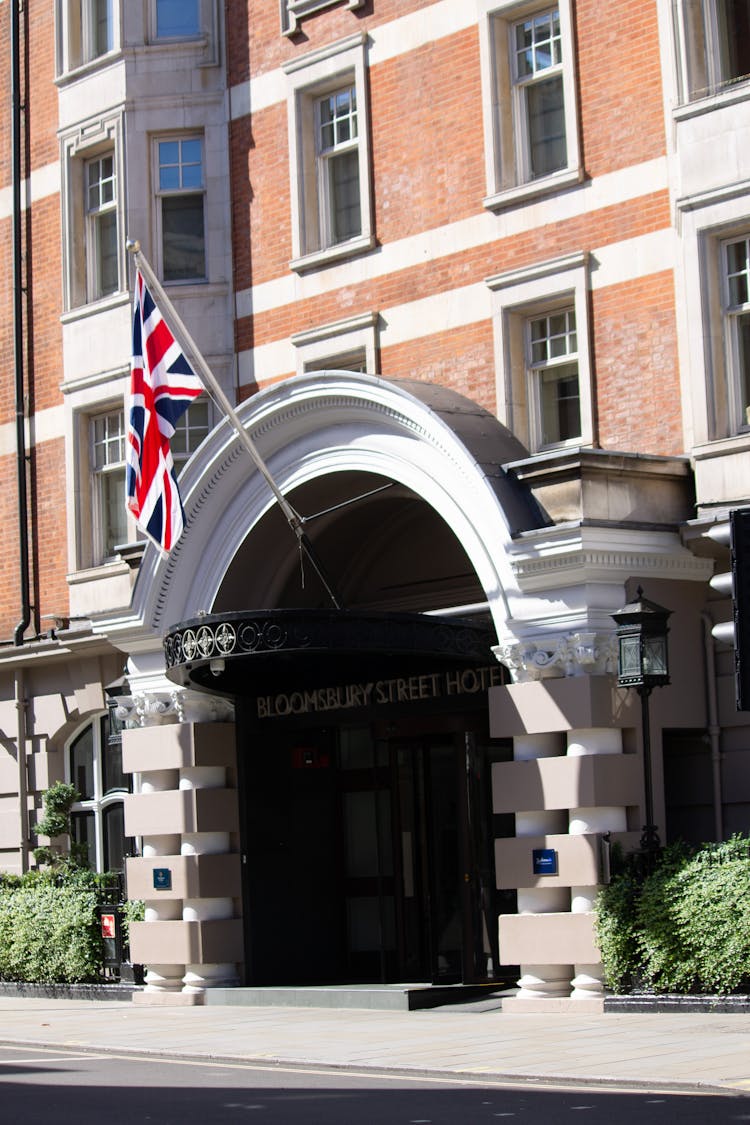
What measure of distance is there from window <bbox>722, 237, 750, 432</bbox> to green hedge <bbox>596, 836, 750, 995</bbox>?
12.9ft

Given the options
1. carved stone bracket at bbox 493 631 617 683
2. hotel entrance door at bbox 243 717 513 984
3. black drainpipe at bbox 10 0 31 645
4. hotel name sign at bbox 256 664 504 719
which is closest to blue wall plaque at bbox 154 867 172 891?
hotel entrance door at bbox 243 717 513 984

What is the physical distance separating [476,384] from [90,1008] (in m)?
7.72

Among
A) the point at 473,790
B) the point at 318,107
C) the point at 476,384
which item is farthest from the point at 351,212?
the point at 473,790

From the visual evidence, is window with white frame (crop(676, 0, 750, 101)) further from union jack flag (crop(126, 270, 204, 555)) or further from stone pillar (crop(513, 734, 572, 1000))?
stone pillar (crop(513, 734, 572, 1000))

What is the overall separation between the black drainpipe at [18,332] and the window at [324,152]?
5.18 meters

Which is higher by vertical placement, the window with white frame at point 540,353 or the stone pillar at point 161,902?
the window with white frame at point 540,353

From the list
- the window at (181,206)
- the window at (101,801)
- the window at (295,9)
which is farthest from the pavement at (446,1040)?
the window at (295,9)

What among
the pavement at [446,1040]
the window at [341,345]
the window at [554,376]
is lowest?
the pavement at [446,1040]

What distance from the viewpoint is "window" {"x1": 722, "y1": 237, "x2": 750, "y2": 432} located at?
17750 mm

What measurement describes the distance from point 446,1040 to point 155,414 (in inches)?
282

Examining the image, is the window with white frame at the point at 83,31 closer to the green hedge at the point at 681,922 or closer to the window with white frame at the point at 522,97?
the window with white frame at the point at 522,97

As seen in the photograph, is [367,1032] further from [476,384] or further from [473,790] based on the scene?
[476,384]

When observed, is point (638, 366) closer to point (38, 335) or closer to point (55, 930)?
point (55, 930)

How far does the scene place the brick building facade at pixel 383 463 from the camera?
1752 centimetres
